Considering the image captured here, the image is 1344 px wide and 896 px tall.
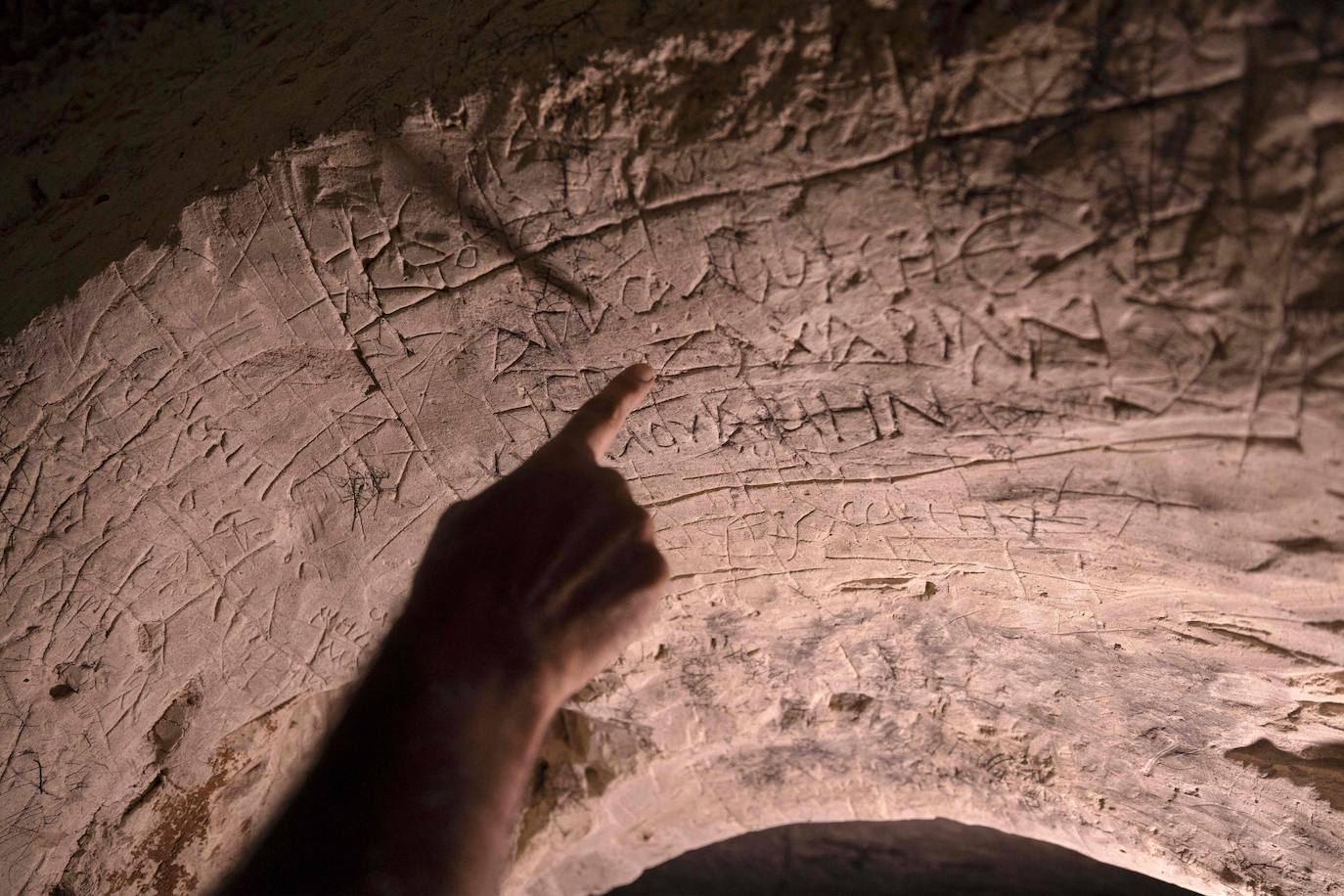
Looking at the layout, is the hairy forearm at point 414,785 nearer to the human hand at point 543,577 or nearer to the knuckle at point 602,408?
the human hand at point 543,577

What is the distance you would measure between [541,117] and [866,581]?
51.2 inches

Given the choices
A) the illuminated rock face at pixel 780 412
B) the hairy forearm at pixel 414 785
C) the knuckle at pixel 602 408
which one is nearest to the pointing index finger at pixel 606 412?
the knuckle at pixel 602 408

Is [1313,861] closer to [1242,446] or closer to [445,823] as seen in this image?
[1242,446]

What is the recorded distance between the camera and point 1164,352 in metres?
1.39

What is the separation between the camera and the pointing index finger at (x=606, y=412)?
1.46m

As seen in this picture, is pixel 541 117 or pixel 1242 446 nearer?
pixel 1242 446

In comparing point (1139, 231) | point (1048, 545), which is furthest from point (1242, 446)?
point (1048, 545)

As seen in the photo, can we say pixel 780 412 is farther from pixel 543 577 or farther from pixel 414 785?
pixel 414 785

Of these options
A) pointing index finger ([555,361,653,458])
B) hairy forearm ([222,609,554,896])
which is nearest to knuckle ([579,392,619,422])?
pointing index finger ([555,361,653,458])

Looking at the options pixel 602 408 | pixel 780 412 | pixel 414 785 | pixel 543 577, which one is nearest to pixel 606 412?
pixel 602 408

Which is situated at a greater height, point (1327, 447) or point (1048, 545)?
point (1327, 447)

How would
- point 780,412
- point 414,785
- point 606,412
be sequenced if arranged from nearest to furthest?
point 414,785, point 606,412, point 780,412

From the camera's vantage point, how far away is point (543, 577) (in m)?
1.33

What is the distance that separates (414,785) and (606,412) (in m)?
0.64
